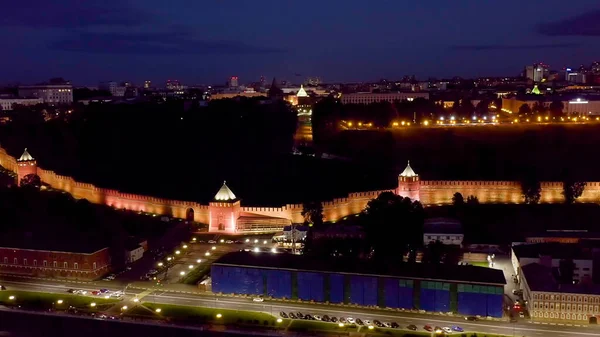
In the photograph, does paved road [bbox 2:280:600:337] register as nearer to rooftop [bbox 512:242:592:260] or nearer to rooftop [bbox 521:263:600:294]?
rooftop [bbox 521:263:600:294]

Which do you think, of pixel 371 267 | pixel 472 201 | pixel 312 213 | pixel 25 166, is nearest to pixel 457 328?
pixel 371 267

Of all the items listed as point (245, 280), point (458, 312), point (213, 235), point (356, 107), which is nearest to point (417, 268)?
point (458, 312)

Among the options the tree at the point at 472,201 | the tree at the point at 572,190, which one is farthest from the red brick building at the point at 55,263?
the tree at the point at 572,190

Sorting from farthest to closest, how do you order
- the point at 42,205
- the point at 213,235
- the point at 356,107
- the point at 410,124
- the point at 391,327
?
the point at 356,107 < the point at 410,124 < the point at 42,205 < the point at 213,235 < the point at 391,327

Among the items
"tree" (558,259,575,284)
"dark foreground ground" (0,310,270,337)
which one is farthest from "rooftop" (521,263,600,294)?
"dark foreground ground" (0,310,270,337)

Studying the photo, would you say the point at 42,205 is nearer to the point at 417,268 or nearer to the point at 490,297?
the point at 417,268

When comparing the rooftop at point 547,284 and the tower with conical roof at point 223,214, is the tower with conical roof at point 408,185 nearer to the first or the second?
the tower with conical roof at point 223,214
